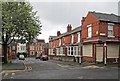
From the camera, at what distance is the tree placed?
30.4m

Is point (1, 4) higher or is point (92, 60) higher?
point (1, 4)

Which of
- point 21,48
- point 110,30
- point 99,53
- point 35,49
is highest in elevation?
point 110,30

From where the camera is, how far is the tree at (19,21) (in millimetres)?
30375

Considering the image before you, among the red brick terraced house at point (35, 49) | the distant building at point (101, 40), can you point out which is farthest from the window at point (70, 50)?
the red brick terraced house at point (35, 49)

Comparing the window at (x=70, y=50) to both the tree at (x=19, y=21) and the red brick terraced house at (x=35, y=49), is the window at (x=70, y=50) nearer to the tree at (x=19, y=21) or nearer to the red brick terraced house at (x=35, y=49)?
the tree at (x=19, y=21)

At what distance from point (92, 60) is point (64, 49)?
1841 centimetres

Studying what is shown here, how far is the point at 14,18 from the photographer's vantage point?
30.9 metres

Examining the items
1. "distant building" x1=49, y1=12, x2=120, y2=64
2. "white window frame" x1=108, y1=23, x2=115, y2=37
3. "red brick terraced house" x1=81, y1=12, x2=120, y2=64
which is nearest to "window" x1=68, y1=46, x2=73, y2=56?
"distant building" x1=49, y1=12, x2=120, y2=64

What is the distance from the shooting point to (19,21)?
103 feet

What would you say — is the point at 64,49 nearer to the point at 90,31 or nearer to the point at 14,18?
the point at 90,31

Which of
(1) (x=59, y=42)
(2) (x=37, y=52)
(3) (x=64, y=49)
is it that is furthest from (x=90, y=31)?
(2) (x=37, y=52)

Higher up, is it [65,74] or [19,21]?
[19,21]

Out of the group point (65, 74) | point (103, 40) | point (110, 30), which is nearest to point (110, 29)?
point (110, 30)

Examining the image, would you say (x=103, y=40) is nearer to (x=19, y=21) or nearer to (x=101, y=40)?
(x=101, y=40)
